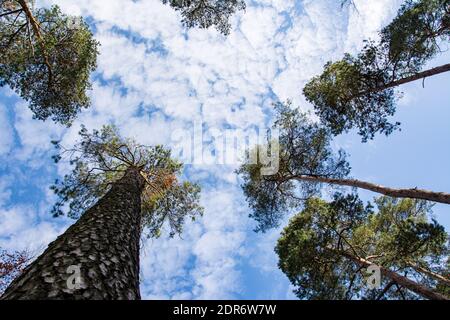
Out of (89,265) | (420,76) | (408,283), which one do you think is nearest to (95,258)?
(89,265)

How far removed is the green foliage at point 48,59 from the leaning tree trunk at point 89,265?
7712mm

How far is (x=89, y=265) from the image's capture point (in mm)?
3477

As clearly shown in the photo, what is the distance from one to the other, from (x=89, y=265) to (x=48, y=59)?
9.95m

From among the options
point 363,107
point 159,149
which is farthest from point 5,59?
point 363,107

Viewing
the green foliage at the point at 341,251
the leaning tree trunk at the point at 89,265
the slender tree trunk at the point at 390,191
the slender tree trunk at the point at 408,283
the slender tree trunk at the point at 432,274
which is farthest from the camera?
the slender tree trunk at the point at 432,274

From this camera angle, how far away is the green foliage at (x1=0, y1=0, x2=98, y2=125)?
1060 centimetres

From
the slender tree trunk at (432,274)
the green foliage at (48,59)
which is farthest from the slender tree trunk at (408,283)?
the green foliage at (48,59)

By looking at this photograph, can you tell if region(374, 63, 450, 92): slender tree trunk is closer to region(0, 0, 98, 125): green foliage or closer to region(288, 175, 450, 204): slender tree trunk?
region(288, 175, 450, 204): slender tree trunk

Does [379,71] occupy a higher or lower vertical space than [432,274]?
higher

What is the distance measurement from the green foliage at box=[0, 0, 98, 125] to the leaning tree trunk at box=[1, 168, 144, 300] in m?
7.71

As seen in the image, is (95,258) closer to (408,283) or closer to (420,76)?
(408,283)

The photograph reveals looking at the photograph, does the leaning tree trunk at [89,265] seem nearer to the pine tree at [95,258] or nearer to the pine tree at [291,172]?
the pine tree at [95,258]

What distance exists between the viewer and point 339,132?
12.7 m

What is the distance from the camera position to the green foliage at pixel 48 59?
34.8 ft
